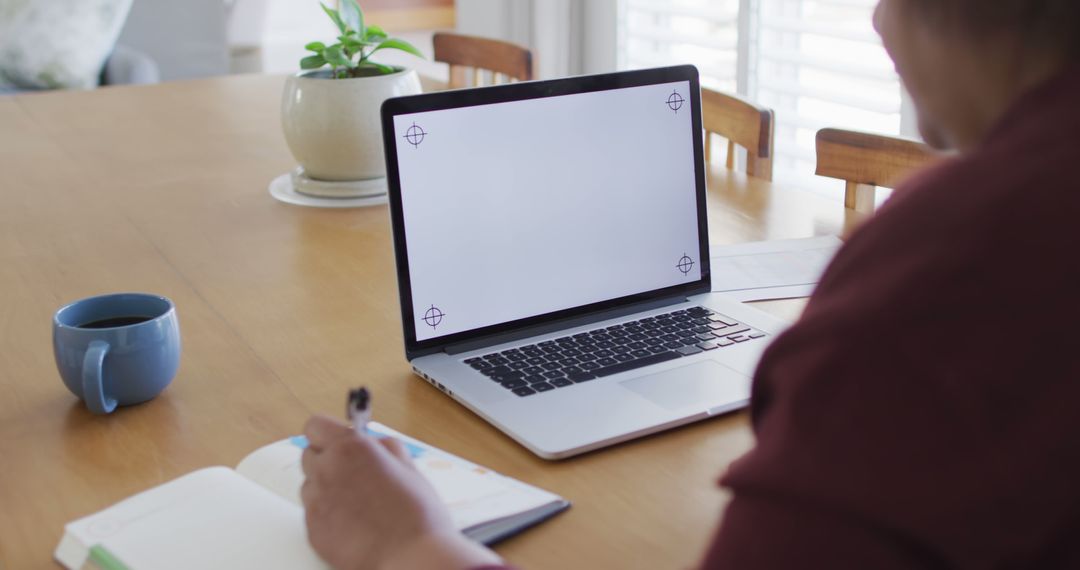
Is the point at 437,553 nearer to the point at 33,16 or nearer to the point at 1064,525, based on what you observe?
the point at 1064,525

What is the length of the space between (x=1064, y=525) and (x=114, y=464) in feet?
2.22

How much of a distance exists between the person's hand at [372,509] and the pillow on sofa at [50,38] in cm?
312

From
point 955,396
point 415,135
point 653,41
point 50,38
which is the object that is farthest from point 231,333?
point 653,41

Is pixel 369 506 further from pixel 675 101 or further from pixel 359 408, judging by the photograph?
pixel 675 101

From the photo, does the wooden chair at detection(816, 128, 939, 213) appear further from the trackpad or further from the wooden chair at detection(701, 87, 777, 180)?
the trackpad

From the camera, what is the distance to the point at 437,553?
2.21 feet

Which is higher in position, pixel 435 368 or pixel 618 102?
pixel 618 102

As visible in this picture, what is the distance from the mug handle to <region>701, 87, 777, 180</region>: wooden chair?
3.15 ft

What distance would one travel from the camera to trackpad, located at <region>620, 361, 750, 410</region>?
3.10ft

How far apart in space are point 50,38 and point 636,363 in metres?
3.04

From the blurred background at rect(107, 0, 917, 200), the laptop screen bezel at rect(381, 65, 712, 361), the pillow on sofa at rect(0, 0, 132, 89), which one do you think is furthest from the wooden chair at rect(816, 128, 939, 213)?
the pillow on sofa at rect(0, 0, 132, 89)

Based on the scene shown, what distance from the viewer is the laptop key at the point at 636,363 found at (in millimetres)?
994

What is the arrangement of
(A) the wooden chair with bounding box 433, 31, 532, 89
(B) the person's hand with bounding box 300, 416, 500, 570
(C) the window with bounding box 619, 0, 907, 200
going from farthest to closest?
1. (C) the window with bounding box 619, 0, 907, 200
2. (A) the wooden chair with bounding box 433, 31, 532, 89
3. (B) the person's hand with bounding box 300, 416, 500, 570

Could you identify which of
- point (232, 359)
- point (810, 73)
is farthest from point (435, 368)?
point (810, 73)
